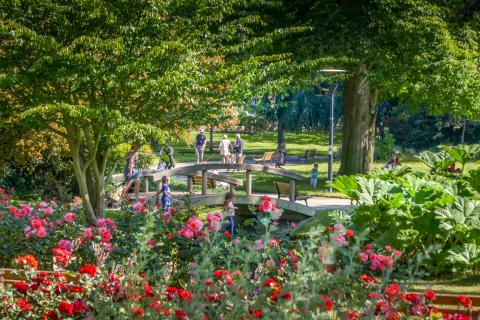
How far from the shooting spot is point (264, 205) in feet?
24.5

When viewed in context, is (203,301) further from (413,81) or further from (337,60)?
(413,81)

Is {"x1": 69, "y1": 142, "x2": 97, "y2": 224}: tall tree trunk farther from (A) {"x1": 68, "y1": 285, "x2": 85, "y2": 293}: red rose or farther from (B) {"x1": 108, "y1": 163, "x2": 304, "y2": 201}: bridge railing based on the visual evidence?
(A) {"x1": 68, "y1": 285, "x2": 85, "y2": 293}: red rose

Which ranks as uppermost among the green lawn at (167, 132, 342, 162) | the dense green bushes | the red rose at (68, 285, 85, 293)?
the red rose at (68, 285, 85, 293)

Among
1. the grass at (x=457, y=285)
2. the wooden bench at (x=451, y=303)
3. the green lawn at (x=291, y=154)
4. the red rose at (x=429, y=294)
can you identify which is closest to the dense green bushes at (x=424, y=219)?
the grass at (x=457, y=285)

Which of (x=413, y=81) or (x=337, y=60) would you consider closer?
(x=337, y=60)

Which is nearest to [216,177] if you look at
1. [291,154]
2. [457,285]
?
[457,285]

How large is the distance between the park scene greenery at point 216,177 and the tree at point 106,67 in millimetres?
45

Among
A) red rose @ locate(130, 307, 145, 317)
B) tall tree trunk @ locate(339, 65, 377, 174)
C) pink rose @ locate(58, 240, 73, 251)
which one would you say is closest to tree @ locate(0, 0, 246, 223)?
pink rose @ locate(58, 240, 73, 251)

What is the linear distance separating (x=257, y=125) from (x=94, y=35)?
50.3 metres

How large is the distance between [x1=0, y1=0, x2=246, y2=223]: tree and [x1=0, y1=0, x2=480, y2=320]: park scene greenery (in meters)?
0.04

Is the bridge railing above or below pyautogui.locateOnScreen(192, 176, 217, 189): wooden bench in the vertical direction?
above

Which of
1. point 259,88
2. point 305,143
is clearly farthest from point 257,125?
point 259,88

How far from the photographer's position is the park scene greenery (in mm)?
5516

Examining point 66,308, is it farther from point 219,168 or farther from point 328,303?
point 219,168
